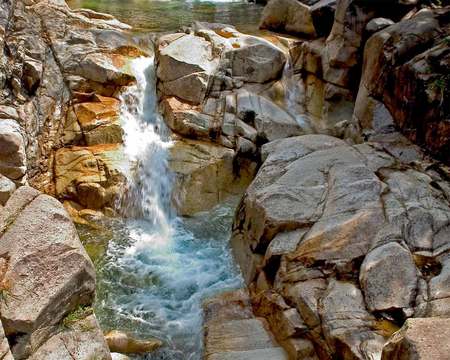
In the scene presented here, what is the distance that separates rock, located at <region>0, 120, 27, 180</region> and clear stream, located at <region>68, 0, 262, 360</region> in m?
1.86

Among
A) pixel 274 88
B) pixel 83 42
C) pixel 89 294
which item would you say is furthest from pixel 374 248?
pixel 83 42

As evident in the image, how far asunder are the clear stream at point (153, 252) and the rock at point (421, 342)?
337 cm

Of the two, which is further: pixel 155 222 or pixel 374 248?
pixel 155 222

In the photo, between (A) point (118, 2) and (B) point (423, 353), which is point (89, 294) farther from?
(A) point (118, 2)

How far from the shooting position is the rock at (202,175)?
10.6 meters

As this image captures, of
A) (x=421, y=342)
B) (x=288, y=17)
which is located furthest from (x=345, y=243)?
(x=288, y=17)

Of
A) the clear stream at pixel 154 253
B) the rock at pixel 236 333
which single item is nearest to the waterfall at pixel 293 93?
the clear stream at pixel 154 253

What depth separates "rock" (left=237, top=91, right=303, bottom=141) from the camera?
11.7 m

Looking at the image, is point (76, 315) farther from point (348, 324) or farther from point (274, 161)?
point (274, 161)

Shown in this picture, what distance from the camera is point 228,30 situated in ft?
46.9

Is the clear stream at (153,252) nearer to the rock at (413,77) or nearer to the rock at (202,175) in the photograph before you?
the rock at (202,175)

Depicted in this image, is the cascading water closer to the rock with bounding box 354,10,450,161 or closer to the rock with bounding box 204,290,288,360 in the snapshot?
the rock with bounding box 204,290,288,360

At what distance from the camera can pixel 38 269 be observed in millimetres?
5227

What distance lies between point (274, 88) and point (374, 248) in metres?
7.58
